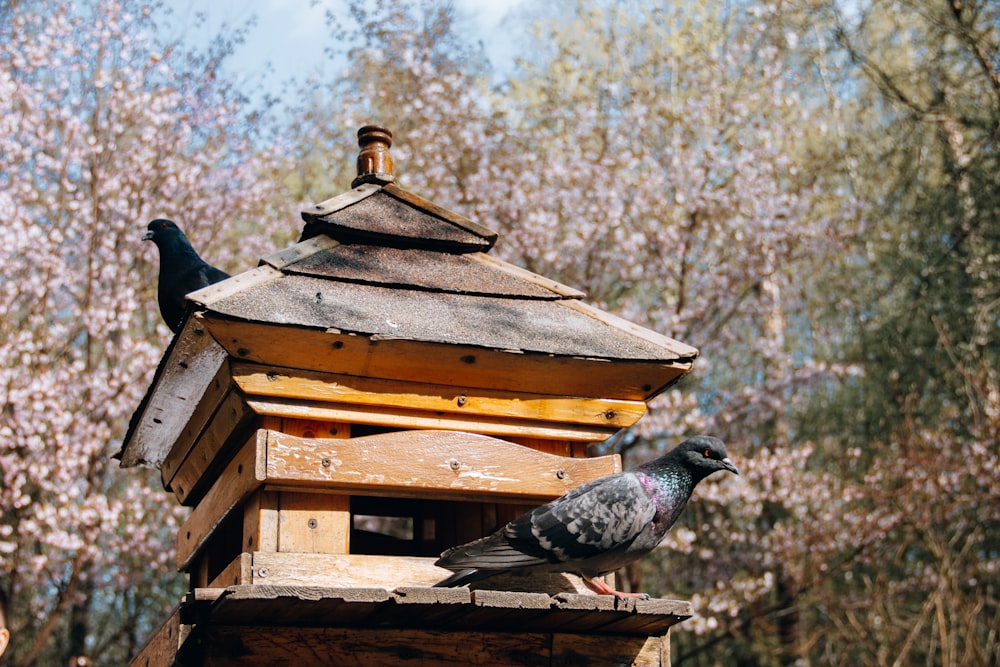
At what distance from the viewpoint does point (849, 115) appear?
620 inches

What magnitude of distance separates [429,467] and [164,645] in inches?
34.7

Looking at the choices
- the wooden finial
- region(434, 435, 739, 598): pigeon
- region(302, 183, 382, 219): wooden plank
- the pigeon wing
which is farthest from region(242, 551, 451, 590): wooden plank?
the wooden finial

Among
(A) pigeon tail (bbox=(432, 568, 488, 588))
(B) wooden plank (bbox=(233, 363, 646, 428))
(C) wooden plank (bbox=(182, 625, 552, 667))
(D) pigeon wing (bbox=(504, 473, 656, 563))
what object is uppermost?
(B) wooden plank (bbox=(233, 363, 646, 428))

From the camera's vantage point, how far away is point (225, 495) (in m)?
3.36

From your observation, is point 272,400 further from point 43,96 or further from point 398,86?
point 398,86

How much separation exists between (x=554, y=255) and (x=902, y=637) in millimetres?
4694

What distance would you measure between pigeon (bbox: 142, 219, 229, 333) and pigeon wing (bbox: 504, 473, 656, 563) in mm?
1860

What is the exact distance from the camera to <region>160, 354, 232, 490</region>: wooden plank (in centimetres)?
319

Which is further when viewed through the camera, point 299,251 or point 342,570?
point 299,251

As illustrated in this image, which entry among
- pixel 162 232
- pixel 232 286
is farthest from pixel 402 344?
pixel 162 232

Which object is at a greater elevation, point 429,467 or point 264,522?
point 429,467

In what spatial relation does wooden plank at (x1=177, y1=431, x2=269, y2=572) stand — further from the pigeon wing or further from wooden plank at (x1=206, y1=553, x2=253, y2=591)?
the pigeon wing

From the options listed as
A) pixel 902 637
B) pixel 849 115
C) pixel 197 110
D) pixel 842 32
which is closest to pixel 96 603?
pixel 197 110

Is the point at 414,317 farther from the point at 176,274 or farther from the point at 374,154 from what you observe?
the point at 176,274
